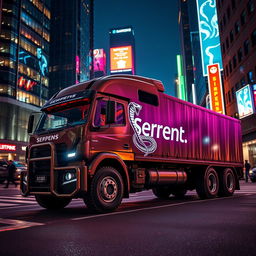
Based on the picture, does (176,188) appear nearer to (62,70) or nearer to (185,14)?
(62,70)

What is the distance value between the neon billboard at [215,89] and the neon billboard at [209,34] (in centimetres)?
160

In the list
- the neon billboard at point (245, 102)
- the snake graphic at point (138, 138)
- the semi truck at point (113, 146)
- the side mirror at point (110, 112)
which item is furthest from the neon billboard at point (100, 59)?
the side mirror at point (110, 112)

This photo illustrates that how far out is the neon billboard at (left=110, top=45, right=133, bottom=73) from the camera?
457 feet

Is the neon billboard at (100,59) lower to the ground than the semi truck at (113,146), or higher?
higher

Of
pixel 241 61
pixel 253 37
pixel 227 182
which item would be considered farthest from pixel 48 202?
pixel 241 61

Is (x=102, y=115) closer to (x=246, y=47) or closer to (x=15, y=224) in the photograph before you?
(x=15, y=224)

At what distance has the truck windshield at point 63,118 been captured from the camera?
7512 mm

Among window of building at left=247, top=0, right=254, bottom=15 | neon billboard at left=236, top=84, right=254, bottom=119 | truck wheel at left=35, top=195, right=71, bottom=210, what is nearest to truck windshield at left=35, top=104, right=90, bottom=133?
truck wheel at left=35, top=195, right=71, bottom=210

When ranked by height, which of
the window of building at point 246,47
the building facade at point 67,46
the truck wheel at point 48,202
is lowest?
the truck wheel at point 48,202

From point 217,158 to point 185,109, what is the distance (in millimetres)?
2722

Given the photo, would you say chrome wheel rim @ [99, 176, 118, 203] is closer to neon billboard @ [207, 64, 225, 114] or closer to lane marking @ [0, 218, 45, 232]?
lane marking @ [0, 218, 45, 232]

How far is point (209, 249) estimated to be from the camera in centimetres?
357

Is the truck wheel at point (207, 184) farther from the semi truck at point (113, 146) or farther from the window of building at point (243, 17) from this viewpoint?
the window of building at point (243, 17)

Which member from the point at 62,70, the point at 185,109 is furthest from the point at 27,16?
the point at 185,109
